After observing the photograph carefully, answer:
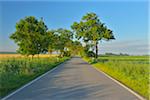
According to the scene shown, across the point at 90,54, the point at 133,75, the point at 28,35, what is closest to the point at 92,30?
the point at 90,54

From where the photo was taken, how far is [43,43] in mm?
41094

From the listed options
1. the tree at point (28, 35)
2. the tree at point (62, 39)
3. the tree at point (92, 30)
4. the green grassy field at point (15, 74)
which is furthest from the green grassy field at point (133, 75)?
the tree at point (62, 39)

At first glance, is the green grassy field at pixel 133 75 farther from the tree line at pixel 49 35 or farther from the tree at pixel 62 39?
the tree at pixel 62 39

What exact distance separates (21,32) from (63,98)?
96.6ft

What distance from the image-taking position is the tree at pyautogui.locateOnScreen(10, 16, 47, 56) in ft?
127

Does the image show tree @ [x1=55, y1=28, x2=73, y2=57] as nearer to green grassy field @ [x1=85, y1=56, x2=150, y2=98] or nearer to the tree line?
the tree line

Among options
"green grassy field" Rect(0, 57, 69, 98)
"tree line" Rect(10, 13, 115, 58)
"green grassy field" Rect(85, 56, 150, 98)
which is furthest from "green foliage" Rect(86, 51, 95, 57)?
"green grassy field" Rect(0, 57, 69, 98)

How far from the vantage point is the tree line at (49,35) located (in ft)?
128

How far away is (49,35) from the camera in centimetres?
5331

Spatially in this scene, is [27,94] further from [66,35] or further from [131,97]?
[66,35]

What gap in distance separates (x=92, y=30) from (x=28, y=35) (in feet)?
58.7

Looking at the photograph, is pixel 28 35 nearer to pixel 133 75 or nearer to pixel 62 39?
pixel 133 75

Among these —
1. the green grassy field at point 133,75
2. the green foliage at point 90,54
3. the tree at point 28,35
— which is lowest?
the green grassy field at point 133,75

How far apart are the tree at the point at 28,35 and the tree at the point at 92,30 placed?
15.5 m
